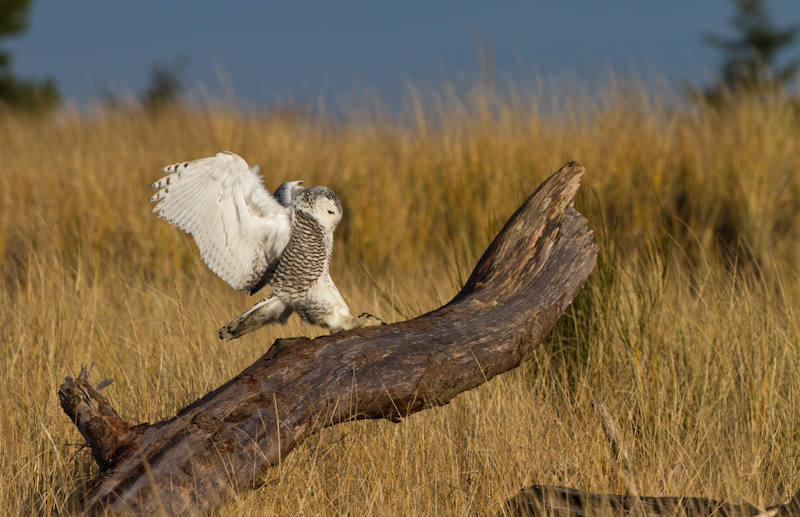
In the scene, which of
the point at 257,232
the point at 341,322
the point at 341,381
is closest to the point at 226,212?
the point at 257,232

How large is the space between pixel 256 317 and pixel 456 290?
1.31 metres

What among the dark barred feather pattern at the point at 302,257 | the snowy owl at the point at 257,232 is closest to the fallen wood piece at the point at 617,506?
the snowy owl at the point at 257,232

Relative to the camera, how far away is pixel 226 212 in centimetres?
282

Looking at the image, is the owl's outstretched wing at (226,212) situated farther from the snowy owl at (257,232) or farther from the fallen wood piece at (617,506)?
the fallen wood piece at (617,506)

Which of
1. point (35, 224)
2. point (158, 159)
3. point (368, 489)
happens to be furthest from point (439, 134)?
point (368, 489)

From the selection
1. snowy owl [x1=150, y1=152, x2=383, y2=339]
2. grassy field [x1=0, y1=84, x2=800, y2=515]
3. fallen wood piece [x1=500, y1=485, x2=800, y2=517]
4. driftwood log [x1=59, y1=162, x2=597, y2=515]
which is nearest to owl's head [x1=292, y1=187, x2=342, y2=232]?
snowy owl [x1=150, y1=152, x2=383, y2=339]

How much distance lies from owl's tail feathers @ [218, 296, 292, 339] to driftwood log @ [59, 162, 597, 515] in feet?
1.62

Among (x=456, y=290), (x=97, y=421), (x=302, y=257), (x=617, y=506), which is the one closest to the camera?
(x=97, y=421)

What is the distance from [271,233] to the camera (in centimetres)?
288

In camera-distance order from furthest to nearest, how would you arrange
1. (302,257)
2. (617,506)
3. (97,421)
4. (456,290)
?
(456,290)
(302,257)
(617,506)
(97,421)

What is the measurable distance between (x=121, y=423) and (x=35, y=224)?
4.67 meters

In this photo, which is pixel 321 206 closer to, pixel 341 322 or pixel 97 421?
pixel 341 322

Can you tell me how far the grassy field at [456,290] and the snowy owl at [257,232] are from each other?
52 centimetres

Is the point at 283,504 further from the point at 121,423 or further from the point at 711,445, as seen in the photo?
the point at 711,445
